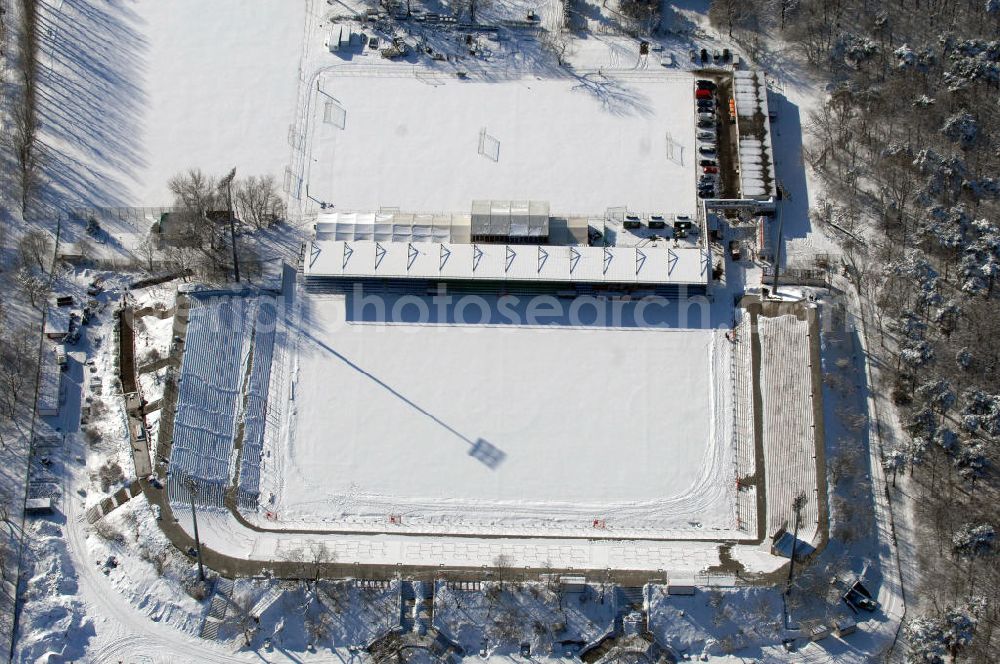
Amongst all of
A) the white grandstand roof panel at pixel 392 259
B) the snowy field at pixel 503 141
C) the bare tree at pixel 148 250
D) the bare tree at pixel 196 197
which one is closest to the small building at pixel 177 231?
the bare tree at pixel 196 197

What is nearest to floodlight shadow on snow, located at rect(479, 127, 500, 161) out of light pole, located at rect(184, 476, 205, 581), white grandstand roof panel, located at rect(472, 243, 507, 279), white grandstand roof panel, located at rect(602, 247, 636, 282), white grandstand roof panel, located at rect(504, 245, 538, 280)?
white grandstand roof panel, located at rect(472, 243, 507, 279)

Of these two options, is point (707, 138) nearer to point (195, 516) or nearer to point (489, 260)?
point (489, 260)

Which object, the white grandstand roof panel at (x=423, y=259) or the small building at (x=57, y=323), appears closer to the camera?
the small building at (x=57, y=323)

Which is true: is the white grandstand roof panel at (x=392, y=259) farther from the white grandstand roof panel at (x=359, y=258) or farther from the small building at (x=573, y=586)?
the small building at (x=573, y=586)

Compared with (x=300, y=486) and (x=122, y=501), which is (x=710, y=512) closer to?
(x=300, y=486)

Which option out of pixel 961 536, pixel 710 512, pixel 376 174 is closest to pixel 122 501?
pixel 376 174
